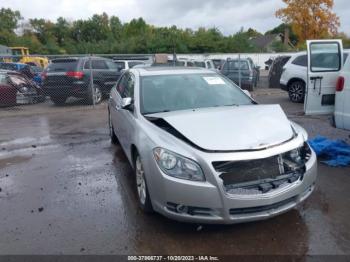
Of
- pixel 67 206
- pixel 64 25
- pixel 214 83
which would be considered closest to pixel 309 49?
pixel 214 83

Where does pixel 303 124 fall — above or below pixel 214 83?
below

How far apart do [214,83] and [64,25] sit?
7179cm

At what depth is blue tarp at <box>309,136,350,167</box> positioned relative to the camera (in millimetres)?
5289

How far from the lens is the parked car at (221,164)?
303 cm

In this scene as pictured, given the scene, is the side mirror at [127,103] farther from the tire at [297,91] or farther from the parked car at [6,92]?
the parked car at [6,92]

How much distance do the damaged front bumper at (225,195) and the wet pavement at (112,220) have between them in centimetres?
30

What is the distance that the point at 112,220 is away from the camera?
3.73 meters

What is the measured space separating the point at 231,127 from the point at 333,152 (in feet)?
9.71

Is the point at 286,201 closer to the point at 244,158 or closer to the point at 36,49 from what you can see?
the point at 244,158

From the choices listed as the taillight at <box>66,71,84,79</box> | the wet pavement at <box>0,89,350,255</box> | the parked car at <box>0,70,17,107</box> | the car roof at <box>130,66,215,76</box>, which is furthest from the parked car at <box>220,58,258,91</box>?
the car roof at <box>130,66,215,76</box>

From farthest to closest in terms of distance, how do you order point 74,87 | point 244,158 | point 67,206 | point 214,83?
point 74,87, point 214,83, point 67,206, point 244,158

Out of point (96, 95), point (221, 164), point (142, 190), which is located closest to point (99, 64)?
point (96, 95)

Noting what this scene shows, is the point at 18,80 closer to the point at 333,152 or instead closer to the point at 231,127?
the point at 333,152

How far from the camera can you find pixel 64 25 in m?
69.6
